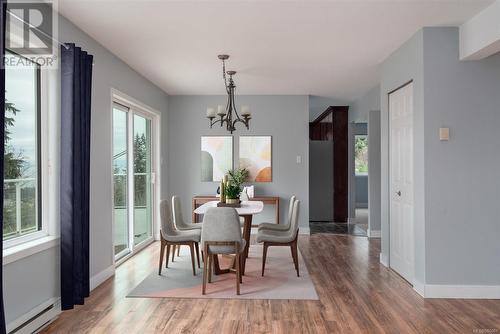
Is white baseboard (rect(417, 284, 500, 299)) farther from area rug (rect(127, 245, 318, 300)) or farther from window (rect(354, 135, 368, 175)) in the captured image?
window (rect(354, 135, 368, 175))

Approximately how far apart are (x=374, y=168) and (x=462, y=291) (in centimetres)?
319

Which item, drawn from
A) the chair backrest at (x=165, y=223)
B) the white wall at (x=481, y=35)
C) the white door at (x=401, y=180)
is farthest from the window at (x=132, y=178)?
the white wall at (x=481, y=35)

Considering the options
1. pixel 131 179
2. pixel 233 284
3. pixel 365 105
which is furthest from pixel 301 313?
pixel 365 105

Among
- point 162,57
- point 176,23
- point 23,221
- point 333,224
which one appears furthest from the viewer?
point 333,224

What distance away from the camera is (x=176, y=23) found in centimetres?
349

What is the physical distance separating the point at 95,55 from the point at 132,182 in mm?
1945

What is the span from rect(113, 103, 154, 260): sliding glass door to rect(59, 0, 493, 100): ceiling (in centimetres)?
77

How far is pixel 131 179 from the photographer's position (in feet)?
17.5

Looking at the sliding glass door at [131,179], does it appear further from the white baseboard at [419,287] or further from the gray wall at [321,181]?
the gray wall at [321,181]

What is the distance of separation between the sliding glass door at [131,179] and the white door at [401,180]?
10.9ft

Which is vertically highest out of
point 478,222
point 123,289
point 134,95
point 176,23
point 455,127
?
point 176,23

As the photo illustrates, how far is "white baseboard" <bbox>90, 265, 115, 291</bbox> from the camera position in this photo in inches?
150

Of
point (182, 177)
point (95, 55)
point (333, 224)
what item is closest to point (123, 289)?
point (95, 55)

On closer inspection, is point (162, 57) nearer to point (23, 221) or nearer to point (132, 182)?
point (132, 182)
